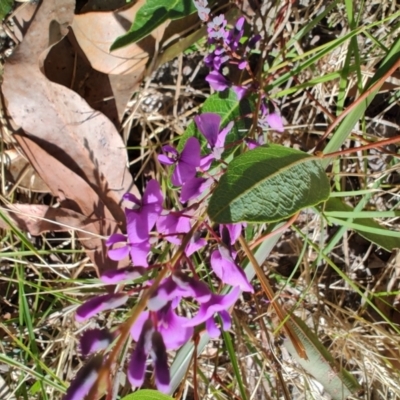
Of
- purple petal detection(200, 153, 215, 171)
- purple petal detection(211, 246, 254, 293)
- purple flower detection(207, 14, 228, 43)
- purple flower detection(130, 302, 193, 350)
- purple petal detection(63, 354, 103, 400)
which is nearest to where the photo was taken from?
purple petal detection(63, 354, 103, 400)

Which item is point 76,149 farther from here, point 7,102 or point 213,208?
point 213,208

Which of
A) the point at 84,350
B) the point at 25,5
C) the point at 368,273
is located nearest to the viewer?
the point at 84,350

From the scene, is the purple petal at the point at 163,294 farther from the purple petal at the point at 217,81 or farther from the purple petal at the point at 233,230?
the purple petal at the point at 217,81

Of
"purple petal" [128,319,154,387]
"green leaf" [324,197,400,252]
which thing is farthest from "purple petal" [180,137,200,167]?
"green leaf" [324,197,400,252]

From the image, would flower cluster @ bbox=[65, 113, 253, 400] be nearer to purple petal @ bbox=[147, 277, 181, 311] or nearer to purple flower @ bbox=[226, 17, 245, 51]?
purple petal @ bbox=[147, 277, 181, 311]

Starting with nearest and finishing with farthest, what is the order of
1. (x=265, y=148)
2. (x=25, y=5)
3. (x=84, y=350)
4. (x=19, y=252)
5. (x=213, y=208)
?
1. (x=84, y=350)
2. (x=213, y=208)
3. (x=265, y=148)
4. (x=25, y=5)
5. (x=19, y=252)

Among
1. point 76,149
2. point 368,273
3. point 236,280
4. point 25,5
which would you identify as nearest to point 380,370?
point 368,273
